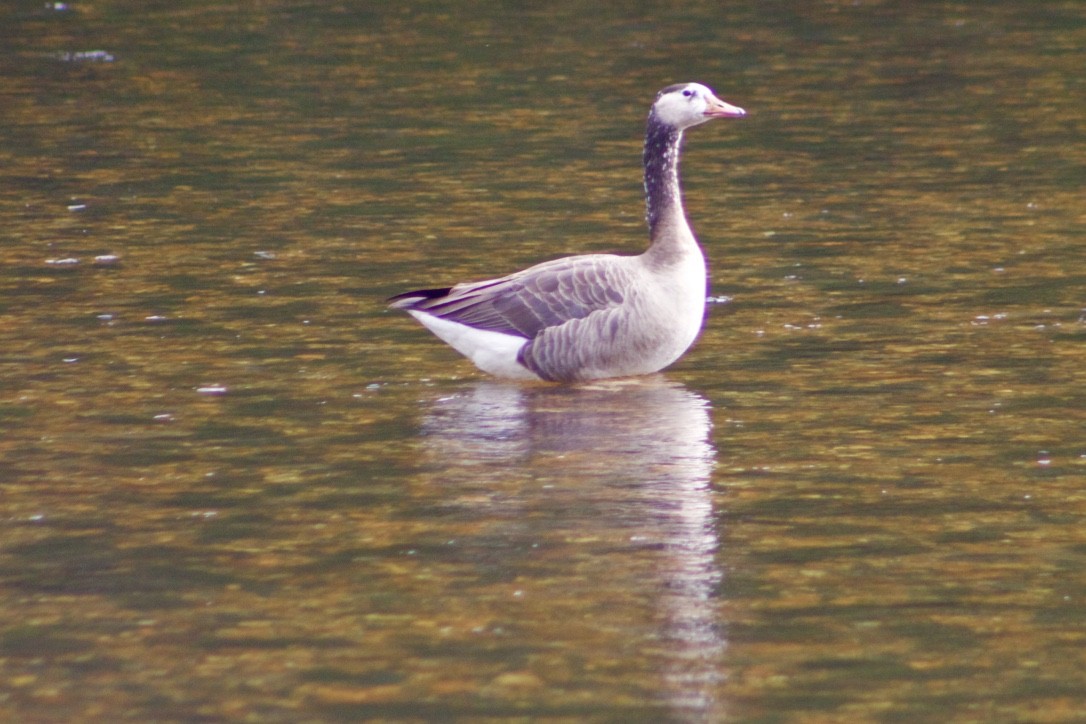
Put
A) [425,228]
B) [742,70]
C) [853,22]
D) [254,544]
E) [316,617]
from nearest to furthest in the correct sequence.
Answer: [316,617] → [254,544] → [425,228] → [742,70] → [853,22]

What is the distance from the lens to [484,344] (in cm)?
1170

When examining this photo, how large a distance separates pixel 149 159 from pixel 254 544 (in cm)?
1123

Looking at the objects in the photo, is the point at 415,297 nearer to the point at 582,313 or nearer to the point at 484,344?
the point at 484,344

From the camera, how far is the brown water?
24.1 ft

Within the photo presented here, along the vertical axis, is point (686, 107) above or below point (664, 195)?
above

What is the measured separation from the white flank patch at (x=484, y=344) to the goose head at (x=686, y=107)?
1.96 m

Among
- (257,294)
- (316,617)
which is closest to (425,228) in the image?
(257,294)

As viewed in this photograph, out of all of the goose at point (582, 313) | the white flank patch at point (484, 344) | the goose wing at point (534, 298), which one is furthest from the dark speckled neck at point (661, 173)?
the white flank patch at point (484, 344)

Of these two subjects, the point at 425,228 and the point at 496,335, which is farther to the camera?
the point at 425,228

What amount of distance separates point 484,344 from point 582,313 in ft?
2.09

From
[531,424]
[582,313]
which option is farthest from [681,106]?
[531,424]

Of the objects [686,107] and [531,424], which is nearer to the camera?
[531,424]

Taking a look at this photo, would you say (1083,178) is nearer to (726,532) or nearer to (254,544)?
(726,532)

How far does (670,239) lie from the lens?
11812 millimetres
